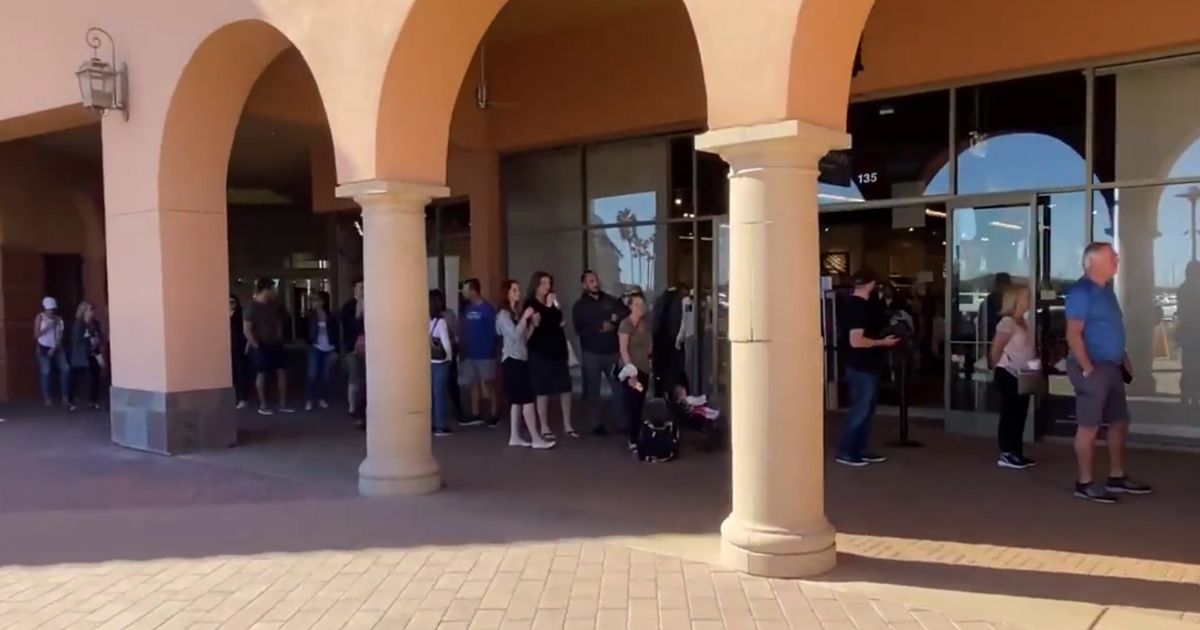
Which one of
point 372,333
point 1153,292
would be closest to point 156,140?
point 372,333

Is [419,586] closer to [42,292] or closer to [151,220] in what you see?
[151,220]

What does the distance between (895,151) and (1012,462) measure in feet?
12.6

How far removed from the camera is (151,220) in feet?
31.9

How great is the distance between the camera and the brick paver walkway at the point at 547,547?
481cm

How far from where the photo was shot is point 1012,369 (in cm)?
793

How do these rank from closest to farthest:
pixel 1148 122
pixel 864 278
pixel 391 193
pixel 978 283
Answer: pixel 391 193 → pixel 864 278 → pixel 1148 122 → pixel 978 283

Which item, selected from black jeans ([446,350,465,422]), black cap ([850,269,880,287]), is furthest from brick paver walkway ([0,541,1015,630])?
black jeans ([446,350,465,422])

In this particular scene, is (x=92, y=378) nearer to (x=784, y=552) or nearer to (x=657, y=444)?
(x=657, y=444)

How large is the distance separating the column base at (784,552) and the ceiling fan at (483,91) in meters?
8.04

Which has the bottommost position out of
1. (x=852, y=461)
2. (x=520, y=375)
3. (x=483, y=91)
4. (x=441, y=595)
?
(x=441, y=595)

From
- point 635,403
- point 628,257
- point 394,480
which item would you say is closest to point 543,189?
point 628,257

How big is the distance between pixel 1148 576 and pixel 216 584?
5018 millimetres

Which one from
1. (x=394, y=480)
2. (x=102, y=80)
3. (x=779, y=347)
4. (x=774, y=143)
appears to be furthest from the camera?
(x=102, y=80)

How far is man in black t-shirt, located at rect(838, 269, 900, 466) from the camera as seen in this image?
8.09 meters
